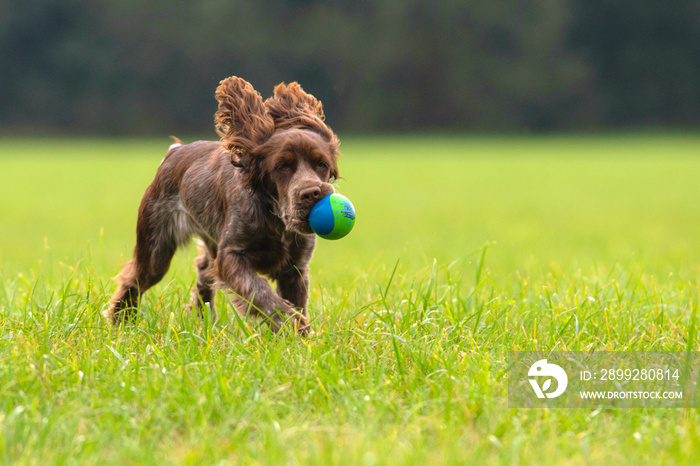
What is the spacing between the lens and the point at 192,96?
52.8 meters

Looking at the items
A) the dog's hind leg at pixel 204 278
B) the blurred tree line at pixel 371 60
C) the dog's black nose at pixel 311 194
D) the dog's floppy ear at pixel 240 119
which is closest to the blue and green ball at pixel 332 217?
the dog's black nose at pixel 311 194

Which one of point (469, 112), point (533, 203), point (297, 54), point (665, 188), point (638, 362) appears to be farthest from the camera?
point (469, 112)

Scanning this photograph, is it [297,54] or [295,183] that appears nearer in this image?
[295,183]

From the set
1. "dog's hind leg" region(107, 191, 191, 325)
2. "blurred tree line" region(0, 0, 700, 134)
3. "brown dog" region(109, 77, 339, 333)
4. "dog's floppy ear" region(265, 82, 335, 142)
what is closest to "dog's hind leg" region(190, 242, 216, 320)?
"brown dog" region(109, 77, 339, 333)

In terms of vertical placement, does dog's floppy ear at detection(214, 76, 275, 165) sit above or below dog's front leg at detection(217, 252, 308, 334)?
above

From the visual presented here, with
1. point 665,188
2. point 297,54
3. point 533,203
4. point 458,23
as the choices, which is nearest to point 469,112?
point 458,23

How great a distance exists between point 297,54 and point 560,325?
50.1 meters

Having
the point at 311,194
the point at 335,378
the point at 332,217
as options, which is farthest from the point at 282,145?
the point at 335,378

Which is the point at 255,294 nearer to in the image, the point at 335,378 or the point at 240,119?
the point at 335,378

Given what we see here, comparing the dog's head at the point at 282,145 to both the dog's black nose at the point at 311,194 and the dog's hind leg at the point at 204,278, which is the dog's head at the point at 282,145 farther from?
the dog's hind leg at the point at 204,278

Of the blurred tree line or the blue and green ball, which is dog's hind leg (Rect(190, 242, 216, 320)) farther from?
the blurred tree line

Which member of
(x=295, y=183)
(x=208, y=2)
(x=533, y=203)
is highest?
(x=208, y=2)

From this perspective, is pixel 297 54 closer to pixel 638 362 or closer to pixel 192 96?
pixel 192 96

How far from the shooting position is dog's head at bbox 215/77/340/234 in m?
4.11
